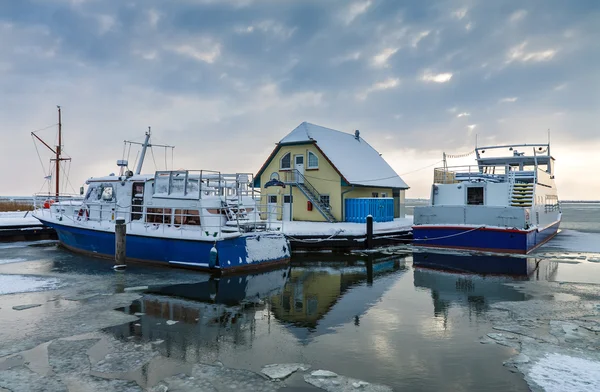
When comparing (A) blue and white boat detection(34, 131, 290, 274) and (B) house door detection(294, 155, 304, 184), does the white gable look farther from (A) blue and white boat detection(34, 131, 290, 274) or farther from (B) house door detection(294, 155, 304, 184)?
(A) blue and white boat detection(34, 131, 290, 274)

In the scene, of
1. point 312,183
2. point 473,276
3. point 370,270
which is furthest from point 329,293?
point 312,183

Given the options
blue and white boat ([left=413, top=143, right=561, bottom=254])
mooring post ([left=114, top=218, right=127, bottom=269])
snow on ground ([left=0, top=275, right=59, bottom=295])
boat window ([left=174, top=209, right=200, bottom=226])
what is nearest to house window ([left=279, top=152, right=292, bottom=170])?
blue and white boat ([left=413, top=143, right=561, bottom=254])

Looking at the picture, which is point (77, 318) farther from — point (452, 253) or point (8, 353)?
point (452, 253)

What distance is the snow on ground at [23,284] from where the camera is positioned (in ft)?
38.8

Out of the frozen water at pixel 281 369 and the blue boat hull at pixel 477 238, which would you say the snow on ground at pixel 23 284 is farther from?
the blue boat hull at pixel 477 238

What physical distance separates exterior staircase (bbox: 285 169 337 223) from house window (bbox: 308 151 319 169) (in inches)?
35.7

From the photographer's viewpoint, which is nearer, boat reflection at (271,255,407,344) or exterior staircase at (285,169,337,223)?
boat reflection at (271,255,407,344)

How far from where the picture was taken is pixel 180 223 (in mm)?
15977

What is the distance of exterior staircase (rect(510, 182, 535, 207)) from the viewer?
69.1 feet

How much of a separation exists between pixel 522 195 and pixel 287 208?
14.2m

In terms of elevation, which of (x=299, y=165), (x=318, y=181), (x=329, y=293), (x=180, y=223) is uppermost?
(x=299, y=165)

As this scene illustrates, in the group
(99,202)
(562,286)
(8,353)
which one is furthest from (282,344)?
(99,202)

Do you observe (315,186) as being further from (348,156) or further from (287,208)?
(348,156)

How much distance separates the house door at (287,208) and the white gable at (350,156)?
3812mm
